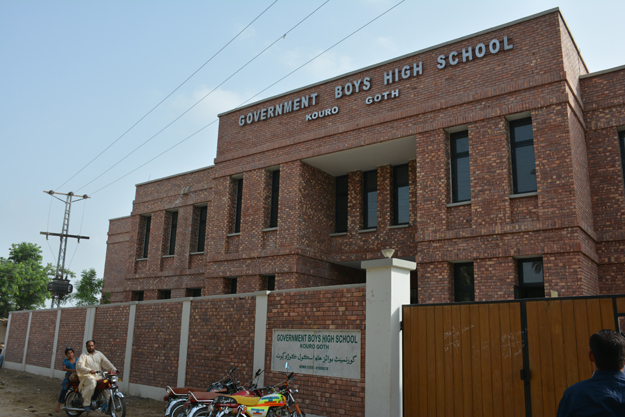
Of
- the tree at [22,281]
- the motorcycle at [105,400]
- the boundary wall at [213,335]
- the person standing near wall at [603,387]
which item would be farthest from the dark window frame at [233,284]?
the tree at [22,281]

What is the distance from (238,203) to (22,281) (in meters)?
37.7

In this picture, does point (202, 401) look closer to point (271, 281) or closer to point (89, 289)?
point (271, 281)

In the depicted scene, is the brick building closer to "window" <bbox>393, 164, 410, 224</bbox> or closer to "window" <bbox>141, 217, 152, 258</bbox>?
"window" <bbox>393, 164, 410, 224</bbox>

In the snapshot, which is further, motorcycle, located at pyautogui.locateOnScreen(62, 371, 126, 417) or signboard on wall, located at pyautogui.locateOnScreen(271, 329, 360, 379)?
motorcycle, located at pyautogui.locateOnScreen(62, 371, 126, 417)

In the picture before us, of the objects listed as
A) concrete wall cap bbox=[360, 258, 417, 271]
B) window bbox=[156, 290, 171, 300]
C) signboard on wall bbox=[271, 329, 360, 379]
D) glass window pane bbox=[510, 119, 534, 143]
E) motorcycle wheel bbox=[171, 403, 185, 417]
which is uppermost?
glass window pane bbox=[510, 119, 534, 143]

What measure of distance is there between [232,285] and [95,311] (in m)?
4.90

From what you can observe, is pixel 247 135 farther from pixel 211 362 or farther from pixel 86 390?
pixel 86 390

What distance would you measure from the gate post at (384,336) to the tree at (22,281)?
45614mm

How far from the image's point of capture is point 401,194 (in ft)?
57.9

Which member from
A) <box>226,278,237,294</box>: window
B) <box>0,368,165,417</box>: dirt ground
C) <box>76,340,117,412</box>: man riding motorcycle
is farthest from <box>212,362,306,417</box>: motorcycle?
<box>226,278,237,294</box>: window

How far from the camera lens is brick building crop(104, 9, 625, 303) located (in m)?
12.9

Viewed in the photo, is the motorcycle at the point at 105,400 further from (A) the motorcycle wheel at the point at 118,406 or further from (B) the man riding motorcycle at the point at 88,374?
(B) the man riding motorcycle at the point at 88,374

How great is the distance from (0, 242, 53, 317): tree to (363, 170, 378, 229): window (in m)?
39.3

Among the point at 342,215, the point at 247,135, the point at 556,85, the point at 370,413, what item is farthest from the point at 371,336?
the point at 247,135
